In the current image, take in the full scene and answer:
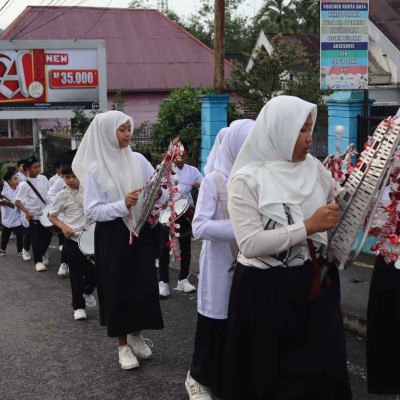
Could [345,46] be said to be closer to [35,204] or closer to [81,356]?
[35,204]

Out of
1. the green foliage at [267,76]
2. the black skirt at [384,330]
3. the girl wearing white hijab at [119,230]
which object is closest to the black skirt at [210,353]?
the black skirt at [384,330]

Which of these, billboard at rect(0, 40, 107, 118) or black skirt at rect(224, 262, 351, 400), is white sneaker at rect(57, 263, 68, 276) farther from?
billboard at rect(0, 40, 107, 118)

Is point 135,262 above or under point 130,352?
above

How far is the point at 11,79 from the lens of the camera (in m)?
20.5

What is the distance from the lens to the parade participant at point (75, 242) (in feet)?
23.7

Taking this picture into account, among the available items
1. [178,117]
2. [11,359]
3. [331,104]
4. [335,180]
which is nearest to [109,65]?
[178,117]

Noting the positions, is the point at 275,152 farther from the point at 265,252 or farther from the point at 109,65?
the point at 109,65

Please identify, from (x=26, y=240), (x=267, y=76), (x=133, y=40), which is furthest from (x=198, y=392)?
(x=133, y=40)

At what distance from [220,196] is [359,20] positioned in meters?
6.08

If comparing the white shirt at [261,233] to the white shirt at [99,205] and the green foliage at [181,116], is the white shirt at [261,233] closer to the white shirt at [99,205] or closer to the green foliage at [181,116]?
the white shirt at [99,205]

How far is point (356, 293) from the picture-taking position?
23.9 feet

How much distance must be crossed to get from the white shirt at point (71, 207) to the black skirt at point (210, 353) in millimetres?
3552

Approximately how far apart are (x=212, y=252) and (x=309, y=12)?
160 ft

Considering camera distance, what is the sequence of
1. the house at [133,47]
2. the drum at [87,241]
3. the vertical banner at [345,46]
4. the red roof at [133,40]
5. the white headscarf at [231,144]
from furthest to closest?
the red roof at [133,40], the house at [133,47], the vertical banner at [345,46], the drum at [87,241], the white headscarf at [231,144]
